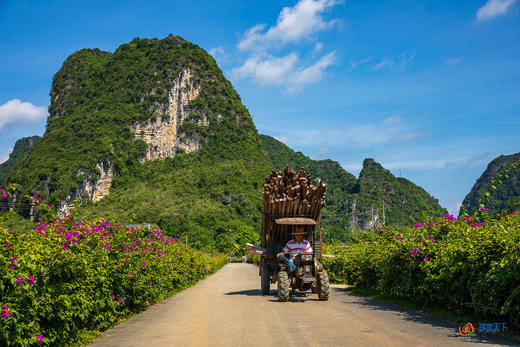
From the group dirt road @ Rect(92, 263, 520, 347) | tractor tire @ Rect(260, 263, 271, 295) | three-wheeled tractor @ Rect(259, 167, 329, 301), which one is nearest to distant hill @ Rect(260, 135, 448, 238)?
tractor tire @ Rect(260, 263, 271, 295)

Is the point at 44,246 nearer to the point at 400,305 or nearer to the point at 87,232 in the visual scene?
Result: the point at 87,232

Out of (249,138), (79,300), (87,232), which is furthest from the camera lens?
(249,138)

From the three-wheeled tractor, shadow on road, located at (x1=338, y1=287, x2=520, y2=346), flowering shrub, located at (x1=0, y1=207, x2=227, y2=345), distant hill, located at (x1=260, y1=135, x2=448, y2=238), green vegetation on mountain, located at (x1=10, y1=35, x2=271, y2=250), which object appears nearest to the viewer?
flowering shrub, located at (x1=0, y1=207, x2=227, y2=345)

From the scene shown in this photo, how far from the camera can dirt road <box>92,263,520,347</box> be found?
22.9 feet

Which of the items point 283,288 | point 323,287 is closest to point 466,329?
point 323,287

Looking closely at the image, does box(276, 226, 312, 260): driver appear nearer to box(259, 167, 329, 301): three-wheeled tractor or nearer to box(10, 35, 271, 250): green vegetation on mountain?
box(259, 167, 329, 301): three-wheeled tractor

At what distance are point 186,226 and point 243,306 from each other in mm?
92721

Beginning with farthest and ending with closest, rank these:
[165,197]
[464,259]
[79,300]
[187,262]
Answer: [165,197], [187,262], [464,259], [79,300]

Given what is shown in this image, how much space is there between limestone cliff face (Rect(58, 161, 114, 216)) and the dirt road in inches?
4794

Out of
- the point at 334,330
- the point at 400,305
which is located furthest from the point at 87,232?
the point at 400,305

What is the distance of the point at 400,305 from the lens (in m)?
11.4

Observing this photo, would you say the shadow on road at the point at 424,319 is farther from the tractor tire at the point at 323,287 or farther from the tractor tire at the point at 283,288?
the tractor tire at the point at 283,288

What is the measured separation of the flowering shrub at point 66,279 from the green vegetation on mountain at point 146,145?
84271 mm

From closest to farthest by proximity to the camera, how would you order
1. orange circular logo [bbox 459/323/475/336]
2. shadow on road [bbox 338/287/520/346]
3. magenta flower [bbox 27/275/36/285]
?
magenta flower [bbox 27/275/36/285] → shadow on road [bbox 338/287/520/346] → orange circular logo [bbox 459/323/475/336]
